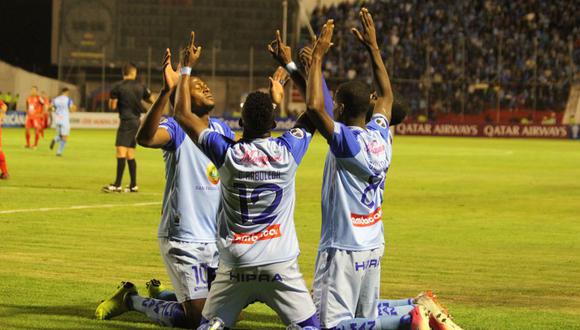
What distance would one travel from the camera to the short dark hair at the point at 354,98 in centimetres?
760

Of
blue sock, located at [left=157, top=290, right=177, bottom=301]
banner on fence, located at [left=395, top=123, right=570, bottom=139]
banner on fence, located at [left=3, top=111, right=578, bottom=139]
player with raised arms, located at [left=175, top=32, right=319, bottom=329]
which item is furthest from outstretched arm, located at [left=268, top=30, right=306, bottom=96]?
banner on fence, located at [left=395, top=123, right=570, bottom=139]

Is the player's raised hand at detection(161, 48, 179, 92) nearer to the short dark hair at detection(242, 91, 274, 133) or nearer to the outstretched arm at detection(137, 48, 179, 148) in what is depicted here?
the outstretched arm at detection(137, 48, 179, 148)

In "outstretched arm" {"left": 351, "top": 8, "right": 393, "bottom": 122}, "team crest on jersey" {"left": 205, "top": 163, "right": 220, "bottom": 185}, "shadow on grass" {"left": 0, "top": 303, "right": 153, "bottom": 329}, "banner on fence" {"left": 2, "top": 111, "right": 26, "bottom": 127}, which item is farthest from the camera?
"banner on fence" {"left": 2, "top": 111, "right": 26, "bottom": 127}

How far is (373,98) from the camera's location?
8.48 meters

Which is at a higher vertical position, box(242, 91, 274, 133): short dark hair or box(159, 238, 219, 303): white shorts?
box(242, 91, 274, 133): short dark hair

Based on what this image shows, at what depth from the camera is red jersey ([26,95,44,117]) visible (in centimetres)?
3959

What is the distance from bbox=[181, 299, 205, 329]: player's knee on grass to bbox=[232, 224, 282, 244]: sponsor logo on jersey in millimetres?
1792

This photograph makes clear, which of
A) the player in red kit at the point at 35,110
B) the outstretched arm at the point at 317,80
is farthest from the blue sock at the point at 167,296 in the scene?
the player in red kit at the point at 35,110

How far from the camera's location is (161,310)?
29.3ft

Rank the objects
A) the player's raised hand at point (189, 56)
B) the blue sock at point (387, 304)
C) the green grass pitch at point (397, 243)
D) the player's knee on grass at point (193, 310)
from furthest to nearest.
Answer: the green grass pitch at point (397, 243) < the player's knee on grass at point (193, 310) < the blue sock at point (387, 304) < the player's raised hand at point (189, 56)

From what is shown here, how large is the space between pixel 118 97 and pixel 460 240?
9.12 meters

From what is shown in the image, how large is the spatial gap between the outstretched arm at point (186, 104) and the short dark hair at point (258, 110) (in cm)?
31

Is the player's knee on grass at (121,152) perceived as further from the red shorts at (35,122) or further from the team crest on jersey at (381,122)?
the red shorts at (35,122)

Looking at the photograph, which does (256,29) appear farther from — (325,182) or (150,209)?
(325,182)
